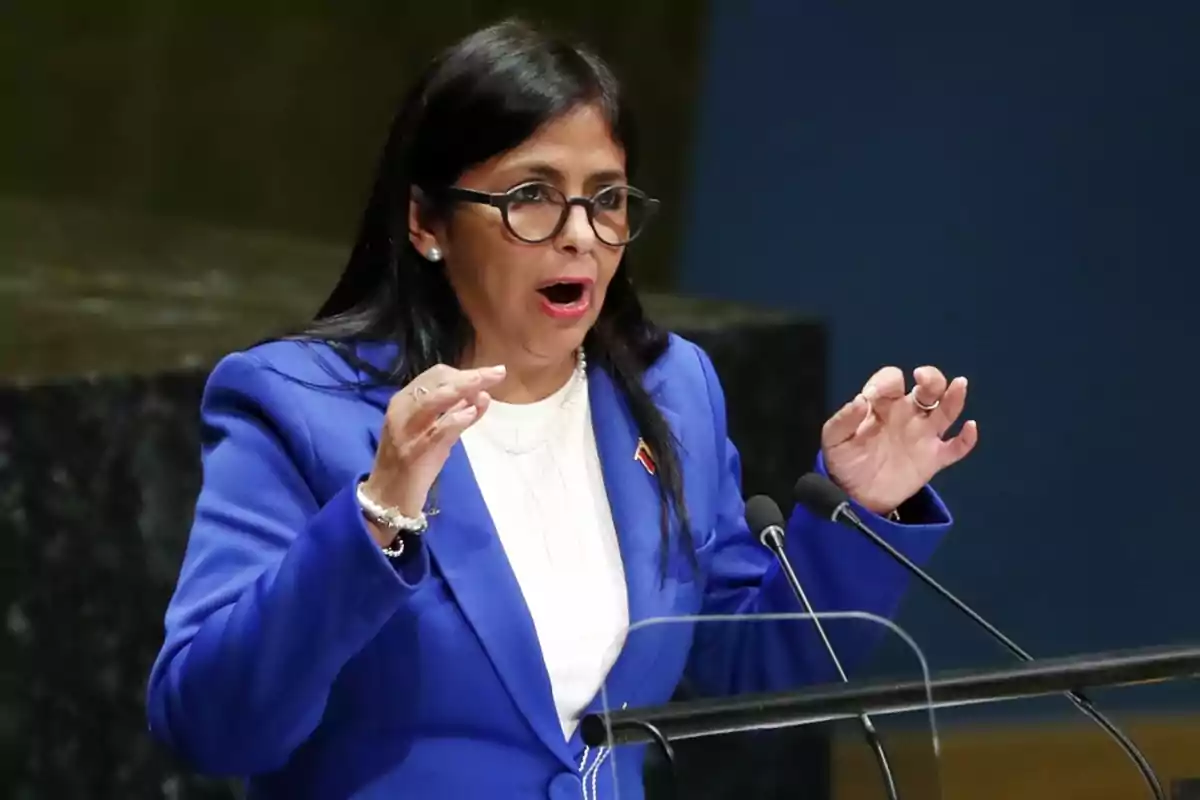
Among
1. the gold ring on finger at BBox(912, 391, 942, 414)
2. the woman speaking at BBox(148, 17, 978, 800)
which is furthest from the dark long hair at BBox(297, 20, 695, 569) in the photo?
the gold ring on finger at BBox(912, 391, 942, 414)

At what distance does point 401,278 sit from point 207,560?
311 millimetres

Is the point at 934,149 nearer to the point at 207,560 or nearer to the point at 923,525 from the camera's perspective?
the point at 923,525

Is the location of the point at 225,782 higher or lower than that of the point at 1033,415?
lower

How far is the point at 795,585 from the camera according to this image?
103 centimetres

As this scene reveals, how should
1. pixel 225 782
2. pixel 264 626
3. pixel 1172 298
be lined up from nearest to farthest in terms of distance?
pixel 264 626 < pixel 225 782 < pixel 1172 298

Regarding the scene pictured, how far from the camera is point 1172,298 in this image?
2.39 metres

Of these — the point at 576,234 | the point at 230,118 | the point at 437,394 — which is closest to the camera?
the point at 437,394

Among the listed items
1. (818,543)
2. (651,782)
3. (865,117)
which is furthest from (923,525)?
(865,117)

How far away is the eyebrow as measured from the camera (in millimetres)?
1266

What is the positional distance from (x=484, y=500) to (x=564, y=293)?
0.59 feet

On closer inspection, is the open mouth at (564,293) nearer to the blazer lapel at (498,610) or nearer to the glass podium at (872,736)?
the blazer lapel at (498,610)

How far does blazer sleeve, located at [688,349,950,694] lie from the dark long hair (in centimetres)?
8

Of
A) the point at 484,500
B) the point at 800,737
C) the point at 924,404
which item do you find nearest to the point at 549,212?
the point at 484,500

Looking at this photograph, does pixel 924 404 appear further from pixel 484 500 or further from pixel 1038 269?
pixel 1038 269
